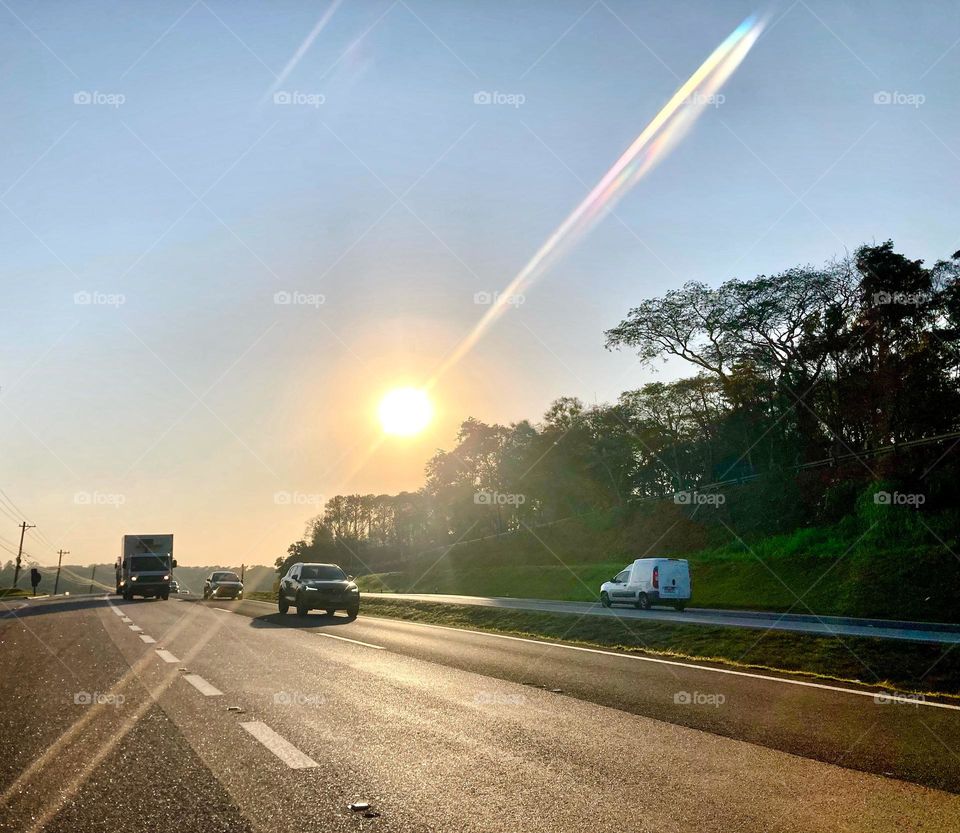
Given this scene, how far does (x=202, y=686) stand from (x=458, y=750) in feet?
15.7

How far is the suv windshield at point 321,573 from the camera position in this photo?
27.8 m

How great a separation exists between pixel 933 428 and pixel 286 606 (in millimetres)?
32786

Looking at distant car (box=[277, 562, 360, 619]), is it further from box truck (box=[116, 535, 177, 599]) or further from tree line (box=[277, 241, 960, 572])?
tree line (box=[277, 241, 960, 572])

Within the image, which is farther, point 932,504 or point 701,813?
point 932,504

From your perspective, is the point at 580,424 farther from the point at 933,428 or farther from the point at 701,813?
the point at 701,813

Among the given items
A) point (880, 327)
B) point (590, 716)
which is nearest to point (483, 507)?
point (880, 327)

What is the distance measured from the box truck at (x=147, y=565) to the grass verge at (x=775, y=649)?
86.8 ft

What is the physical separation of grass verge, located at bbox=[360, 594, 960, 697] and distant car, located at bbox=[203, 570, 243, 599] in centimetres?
2402

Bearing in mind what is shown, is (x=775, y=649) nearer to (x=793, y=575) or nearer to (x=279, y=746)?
(x=279, y=746)

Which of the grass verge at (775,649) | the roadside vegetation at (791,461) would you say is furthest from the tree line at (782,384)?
the grass verge at (775,649)

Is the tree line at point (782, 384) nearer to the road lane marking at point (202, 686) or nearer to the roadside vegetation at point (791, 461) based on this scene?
the roadside vegetation at point (791, 461)

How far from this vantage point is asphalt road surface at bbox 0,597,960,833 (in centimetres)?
493

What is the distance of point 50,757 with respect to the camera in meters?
6.39

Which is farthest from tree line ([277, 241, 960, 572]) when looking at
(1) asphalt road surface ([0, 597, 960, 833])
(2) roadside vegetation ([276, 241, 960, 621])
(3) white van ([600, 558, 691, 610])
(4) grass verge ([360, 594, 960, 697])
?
(1) asphalt road surface ([0, 597, 960, 833])
